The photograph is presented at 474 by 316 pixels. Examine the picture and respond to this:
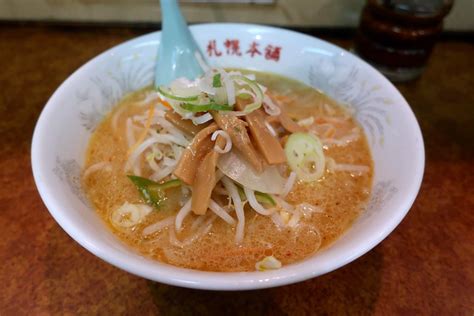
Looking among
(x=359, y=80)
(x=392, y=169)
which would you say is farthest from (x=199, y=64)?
(x=392, y=169)

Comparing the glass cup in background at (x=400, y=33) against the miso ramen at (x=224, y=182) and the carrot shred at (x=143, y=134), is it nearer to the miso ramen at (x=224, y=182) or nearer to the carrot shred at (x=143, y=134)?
the miso ramen at (x=224, y=182)

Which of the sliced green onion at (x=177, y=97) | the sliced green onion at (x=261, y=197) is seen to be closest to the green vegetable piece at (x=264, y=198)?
the sliced green onion at (x=261, y=197)

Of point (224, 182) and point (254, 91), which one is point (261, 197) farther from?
point (254, 91)

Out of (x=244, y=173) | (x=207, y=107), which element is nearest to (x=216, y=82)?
(x=207, y=107)

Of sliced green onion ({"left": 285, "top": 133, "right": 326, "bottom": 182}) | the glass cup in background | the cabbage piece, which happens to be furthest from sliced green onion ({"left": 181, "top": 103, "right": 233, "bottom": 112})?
the glass cup in background

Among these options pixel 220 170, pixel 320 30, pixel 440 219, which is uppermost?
pixel 220 170

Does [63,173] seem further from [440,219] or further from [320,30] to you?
[320,30]

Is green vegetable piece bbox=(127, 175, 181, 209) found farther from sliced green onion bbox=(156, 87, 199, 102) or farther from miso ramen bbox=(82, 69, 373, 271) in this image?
sliced green onion bbox=(156, 87, 199, 102)
